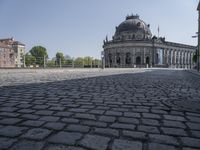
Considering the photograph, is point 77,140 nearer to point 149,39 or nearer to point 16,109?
point 16,109

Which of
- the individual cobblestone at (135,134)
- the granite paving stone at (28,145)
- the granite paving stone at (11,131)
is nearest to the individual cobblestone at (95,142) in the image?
the individual cobblestone at (135,134)

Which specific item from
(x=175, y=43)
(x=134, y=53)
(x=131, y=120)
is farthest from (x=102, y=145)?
(x=175, y=43)

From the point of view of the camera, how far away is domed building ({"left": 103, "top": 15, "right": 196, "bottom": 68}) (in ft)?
329

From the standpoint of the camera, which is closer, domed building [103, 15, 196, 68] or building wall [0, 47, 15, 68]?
building wall [0, 47, 15, 68]

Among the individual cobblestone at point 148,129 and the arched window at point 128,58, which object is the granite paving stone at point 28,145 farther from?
the arched window at point 128,58

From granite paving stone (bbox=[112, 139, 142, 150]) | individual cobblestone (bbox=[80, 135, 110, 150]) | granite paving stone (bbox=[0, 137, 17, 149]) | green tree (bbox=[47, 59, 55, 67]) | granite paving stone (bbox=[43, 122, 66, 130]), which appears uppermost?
green tree (bbox=[47, 59, 55, 67])

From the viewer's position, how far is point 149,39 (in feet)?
331

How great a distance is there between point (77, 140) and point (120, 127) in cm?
88

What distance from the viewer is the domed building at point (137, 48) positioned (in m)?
100

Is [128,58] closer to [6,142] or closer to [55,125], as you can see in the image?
[55,125]

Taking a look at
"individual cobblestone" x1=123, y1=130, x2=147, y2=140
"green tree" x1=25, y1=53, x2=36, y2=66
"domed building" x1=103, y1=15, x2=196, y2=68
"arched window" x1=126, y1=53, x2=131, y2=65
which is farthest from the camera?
"arched window" x1=126, y1=53, x2=131, y2=65

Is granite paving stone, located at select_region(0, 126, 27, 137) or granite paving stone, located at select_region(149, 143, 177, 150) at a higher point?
granite paving stone, located at select_region(0, 126, 27, 137)

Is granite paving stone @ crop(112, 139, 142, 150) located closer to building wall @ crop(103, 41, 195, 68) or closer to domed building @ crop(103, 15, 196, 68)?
building wall @ crop(103, 41, 195, 68)

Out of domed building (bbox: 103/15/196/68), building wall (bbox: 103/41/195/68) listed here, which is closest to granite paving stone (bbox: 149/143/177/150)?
building wall (bbox: 103/41/195/68)
